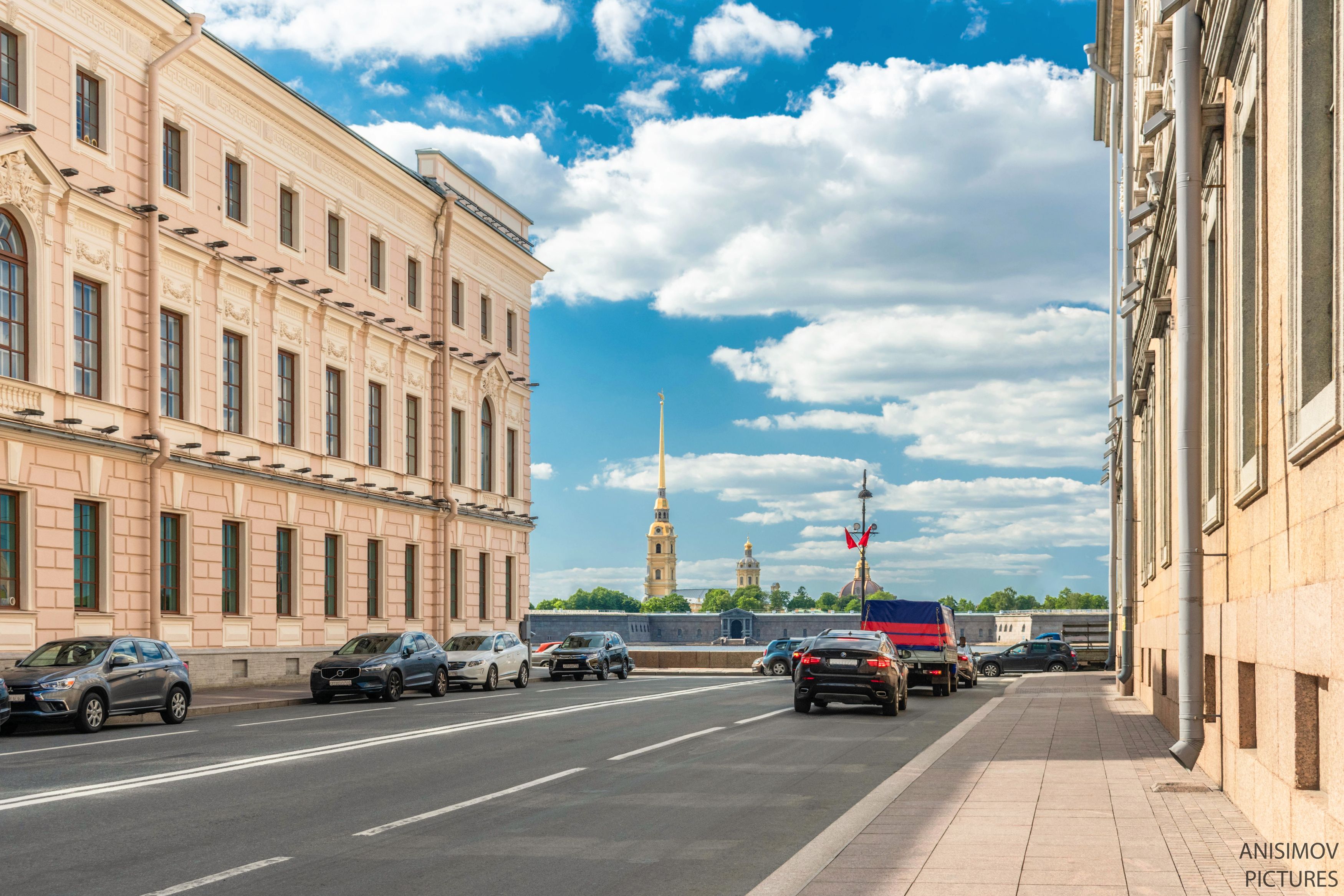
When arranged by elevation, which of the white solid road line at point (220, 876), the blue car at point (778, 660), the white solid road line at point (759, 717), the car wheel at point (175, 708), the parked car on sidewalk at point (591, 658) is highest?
the white solid road line at point (220, 876)

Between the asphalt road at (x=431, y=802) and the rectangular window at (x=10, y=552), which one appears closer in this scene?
the asphalt road at (x=431, y=802)

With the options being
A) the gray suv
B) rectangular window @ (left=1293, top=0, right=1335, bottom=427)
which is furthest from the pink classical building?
rectangular window @ (left=1293, top=0, right=1335, bottom=427)

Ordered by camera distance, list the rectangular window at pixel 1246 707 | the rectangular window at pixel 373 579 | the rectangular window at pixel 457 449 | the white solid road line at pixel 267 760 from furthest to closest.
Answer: the rectangular window at pixel 457 449
the rectangular window at pixel 373 579
the white solid road line at pixel 267 760
the rectangular window at pixel 1246 707

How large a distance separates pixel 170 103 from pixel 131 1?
8.36 feet

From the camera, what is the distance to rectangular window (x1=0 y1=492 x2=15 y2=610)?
24.5m

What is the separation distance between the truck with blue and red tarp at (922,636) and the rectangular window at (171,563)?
16885 millimetres

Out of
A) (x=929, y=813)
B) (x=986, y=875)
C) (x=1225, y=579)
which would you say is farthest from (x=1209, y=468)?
(x=986, y=875)

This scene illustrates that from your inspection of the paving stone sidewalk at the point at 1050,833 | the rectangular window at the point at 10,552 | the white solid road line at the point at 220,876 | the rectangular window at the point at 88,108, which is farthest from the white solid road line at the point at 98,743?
the rectangular window at the point at 88,108

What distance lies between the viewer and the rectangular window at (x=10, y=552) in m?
24.5

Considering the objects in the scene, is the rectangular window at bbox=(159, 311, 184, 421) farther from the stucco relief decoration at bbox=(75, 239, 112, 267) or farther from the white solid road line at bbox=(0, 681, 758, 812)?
the white solid road line at bbox=(0, 681, 758, 812)

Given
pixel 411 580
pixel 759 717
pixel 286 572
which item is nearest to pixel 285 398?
pixel 286 572

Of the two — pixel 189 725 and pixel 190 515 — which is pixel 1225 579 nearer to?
pixel 189 725

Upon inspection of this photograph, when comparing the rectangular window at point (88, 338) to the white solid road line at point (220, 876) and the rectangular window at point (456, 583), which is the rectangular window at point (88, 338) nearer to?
the rectangular window at point (456, 583)

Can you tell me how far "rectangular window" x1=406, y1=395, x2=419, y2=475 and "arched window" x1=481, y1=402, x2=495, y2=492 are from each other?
16.4 feet
